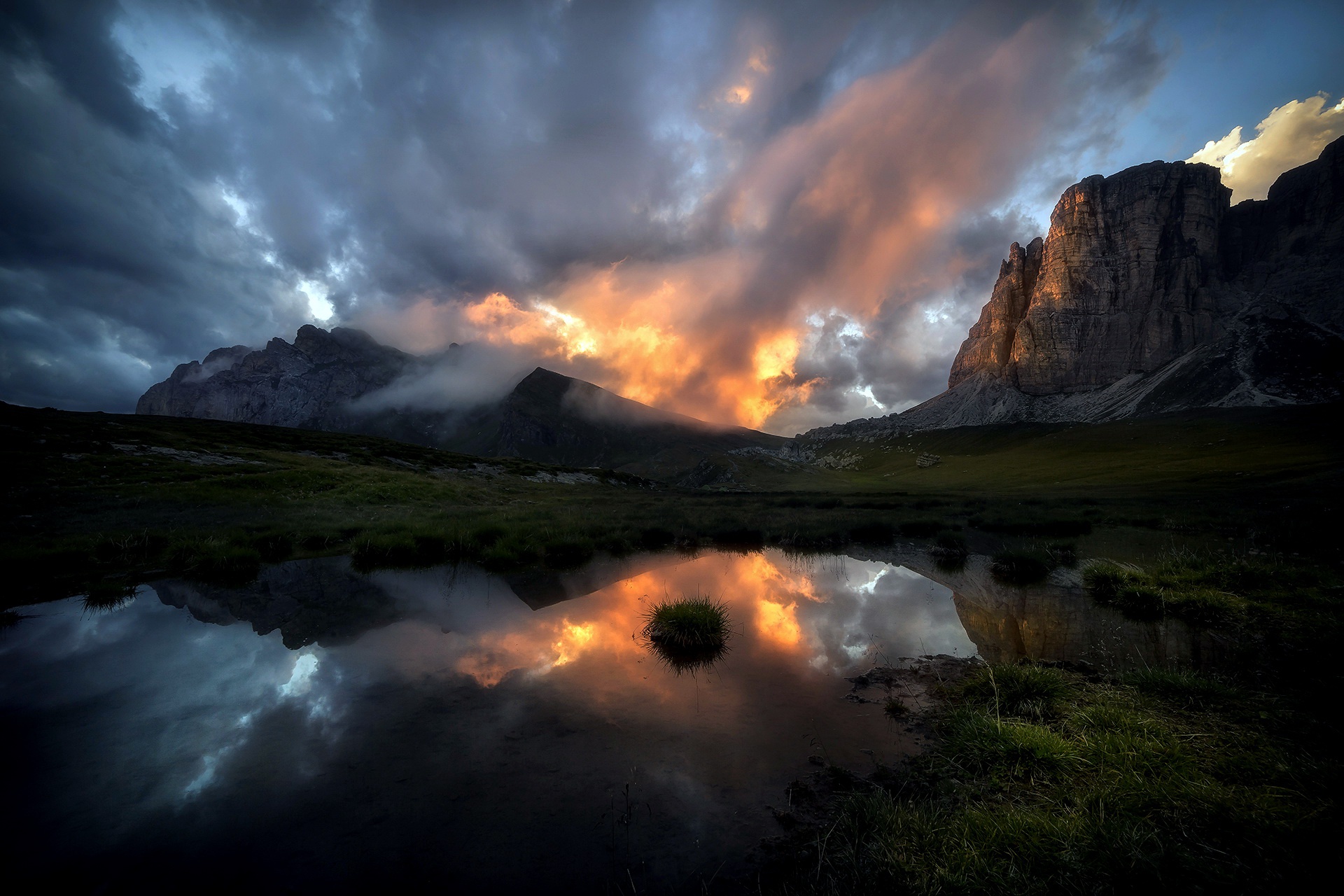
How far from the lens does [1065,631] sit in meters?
11.9

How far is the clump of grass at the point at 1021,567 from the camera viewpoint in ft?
58.2

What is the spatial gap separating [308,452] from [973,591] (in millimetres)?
75577

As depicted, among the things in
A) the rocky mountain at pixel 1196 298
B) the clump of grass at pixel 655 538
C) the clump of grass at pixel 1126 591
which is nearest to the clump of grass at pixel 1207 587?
the clump of grass at pixel 1126 591

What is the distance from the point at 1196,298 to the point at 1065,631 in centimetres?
25171

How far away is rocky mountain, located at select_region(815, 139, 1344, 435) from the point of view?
149 metres

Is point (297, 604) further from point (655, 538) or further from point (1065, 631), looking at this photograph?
point (1065, 631)

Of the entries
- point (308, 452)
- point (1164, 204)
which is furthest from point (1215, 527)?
point (1164, 204)

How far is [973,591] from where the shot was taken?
16.3 metres

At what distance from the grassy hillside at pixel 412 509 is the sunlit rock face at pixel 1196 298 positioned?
9762 cm

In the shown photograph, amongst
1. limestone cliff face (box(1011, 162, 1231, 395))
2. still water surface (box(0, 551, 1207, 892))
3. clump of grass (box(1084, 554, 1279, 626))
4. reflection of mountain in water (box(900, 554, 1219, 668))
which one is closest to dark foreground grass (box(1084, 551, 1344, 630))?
clump of grass (box(1084, 554, 1279, 626))

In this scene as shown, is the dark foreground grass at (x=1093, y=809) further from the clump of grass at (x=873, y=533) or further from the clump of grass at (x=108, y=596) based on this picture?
the clump of grass at (x=873, y=533)

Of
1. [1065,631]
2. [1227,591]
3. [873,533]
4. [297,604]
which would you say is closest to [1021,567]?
[1227,591]

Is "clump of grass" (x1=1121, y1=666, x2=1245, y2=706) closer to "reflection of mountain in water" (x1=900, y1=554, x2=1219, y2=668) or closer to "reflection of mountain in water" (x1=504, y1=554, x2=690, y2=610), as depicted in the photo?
"reflection of mountain in water" (x1=900, y1=554, x2=1219, y2=668)

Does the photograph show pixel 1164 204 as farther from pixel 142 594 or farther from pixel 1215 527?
pixel 142 594
